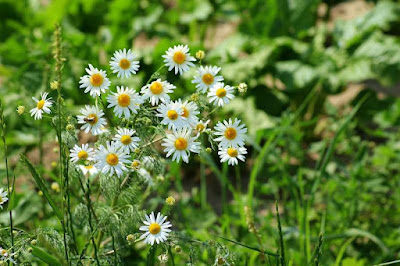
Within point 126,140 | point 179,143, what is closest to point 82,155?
point 126,140

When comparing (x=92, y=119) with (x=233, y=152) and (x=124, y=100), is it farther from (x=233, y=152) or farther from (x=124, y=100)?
(x=233, y=152)

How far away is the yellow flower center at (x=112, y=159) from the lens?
1.40m

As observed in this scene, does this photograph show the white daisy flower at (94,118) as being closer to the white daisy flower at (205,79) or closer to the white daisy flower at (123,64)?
the white daisy flower at (123,64)

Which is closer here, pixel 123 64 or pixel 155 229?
pixel 155 229

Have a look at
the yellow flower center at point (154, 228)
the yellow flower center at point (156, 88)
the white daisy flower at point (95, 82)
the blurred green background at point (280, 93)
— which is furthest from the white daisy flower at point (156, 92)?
the blurred green background at point (280, 93)

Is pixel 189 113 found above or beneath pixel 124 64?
beneath

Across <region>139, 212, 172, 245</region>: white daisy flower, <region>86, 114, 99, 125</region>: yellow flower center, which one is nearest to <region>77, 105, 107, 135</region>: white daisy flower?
<region>86, 114, 99, 125</region>: yellow flower center

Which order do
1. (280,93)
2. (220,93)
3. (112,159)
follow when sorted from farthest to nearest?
(280,93) < (220,93) < (112,159)

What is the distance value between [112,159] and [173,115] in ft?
0.61

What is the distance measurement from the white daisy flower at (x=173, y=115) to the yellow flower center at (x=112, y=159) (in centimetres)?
14

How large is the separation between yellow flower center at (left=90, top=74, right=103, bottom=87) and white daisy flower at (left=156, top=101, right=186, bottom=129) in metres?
0.17

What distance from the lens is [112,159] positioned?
1.40 metres

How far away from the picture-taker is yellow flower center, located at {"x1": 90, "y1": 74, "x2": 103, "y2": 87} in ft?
4.84

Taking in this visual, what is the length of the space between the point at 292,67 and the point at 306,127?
1.24 feet
